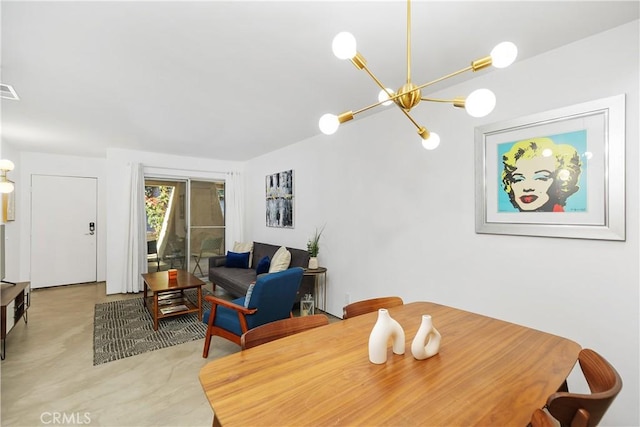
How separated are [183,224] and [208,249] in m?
0.69

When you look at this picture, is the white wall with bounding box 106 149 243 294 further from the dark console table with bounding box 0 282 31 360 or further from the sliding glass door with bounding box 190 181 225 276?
the dark console table with bounding box 0 282 31 360

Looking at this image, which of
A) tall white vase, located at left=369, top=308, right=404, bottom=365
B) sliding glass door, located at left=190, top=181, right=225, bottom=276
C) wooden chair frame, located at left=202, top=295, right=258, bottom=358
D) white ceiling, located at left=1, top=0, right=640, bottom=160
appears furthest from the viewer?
sliding glass door, located at left=190, top=181, right=225, bottom=276

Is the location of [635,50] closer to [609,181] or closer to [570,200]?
[609,181]

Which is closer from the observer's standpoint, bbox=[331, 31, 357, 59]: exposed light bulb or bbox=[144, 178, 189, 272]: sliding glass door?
bbox=[331, 31, 357, 59]: exposed light bulb

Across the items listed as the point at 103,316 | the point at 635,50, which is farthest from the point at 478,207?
the point at 103,316

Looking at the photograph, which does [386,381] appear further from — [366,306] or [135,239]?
[135,239]

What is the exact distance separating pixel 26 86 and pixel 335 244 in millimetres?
3351

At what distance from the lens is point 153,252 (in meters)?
5.48

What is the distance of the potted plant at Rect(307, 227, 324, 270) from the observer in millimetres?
3730

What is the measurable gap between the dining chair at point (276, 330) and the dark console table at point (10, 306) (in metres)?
2.74

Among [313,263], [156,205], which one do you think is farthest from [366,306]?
[156,205]

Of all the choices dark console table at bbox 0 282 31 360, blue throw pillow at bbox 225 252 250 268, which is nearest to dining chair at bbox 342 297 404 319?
dark console table at bbox 0 282 31 360

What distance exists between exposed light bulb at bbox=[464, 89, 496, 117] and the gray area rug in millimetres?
3261

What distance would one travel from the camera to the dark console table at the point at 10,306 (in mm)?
2609
